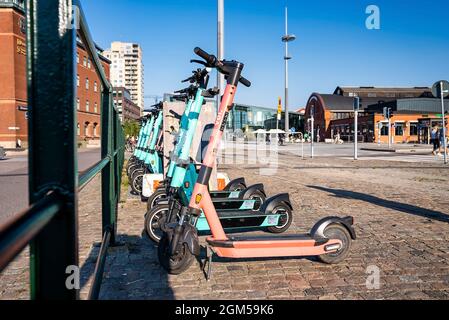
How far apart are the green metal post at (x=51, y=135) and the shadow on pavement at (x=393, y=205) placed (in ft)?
19.9

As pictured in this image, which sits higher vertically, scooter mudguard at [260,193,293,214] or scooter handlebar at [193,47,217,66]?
scooter handlebar at [193,47,217,66]

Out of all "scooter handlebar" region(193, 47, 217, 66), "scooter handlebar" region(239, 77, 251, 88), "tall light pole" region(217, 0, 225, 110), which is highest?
"tall light pole" region(217, 0, 225, 110)

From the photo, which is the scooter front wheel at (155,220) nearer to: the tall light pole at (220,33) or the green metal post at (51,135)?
the green metal post at (51,135)

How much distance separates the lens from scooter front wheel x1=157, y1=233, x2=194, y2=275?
3.66 meters

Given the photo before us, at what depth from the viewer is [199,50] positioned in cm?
377

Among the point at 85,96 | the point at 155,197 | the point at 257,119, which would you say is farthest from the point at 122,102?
the point at 257,119

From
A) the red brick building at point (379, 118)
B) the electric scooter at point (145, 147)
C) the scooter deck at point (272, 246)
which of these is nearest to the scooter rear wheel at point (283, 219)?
the scooter deck at point (272, 246)

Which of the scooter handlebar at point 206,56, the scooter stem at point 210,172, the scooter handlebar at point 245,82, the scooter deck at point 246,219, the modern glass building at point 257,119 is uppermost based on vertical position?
the modern glass building at point 257,119

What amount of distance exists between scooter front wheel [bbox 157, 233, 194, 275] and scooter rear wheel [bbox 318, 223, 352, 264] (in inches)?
54.2

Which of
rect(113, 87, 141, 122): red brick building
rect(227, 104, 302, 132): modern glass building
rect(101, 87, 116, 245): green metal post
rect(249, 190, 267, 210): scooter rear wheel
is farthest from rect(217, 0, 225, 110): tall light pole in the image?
rect(227, 104, 302, 132): modern glass building

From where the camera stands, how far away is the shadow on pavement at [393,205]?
20.3 ft

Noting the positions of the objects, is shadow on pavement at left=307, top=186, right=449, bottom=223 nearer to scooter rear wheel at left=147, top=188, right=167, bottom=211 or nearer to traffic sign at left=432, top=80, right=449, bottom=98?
scooter rear wheel at left=147, top=188, right=167, bottom=211
